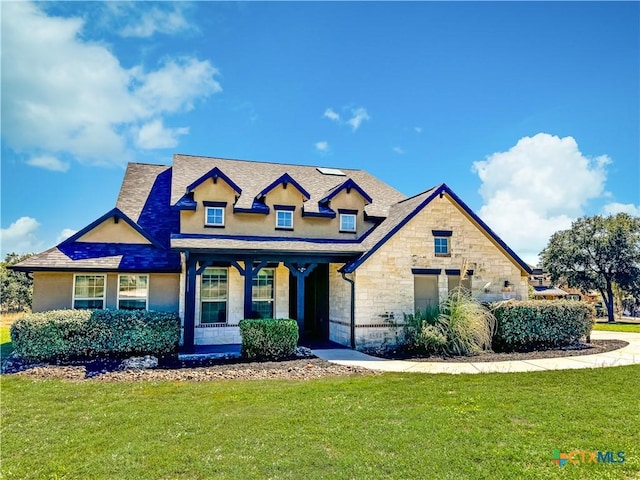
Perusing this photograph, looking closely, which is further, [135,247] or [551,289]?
[551,289]

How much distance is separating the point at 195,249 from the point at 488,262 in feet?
36.3

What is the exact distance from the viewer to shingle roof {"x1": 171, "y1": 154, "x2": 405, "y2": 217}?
17.0m

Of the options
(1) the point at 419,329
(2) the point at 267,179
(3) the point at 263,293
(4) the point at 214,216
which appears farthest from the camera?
(2) the point at 267,179

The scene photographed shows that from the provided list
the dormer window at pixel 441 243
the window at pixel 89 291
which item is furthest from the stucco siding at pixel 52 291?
the dormer window at pixel 441 243

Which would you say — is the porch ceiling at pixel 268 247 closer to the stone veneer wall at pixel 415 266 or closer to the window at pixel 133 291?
the stone veneer wall at pixel 415 266

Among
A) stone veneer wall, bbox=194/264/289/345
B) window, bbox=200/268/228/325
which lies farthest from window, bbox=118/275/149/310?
window, bbox=200/268/228/325

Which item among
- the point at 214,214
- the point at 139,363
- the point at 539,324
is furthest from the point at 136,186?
the point at 539,324

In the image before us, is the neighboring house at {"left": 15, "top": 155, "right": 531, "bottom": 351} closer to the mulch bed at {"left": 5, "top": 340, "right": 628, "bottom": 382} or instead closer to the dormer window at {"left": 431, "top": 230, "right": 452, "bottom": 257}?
the dormer window at {"left": 431, "top": 230, "right": 452, "bottom": 257}

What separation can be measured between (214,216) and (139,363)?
649cm

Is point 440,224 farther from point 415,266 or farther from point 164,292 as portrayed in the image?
point 164,292

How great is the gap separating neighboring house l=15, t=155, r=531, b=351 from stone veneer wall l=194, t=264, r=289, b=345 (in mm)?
39

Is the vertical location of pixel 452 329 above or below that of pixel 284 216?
below

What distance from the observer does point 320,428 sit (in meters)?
5.86

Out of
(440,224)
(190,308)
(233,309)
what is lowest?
(233,309)
